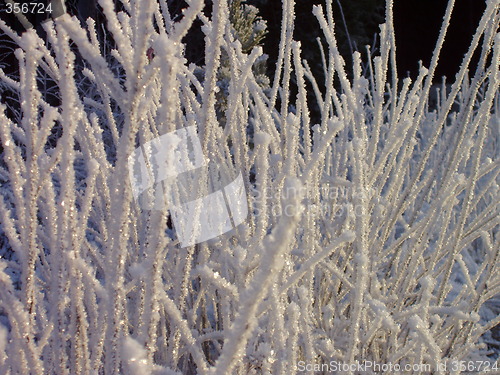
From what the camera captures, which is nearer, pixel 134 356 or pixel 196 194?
pixel 134 356

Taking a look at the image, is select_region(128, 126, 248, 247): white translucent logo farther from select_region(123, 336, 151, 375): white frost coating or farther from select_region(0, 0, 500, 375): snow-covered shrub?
select_region(123, 336, 151, 375): white frost coating

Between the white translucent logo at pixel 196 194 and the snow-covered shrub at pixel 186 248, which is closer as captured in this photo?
the snow-covered shrub at pixel 186 248

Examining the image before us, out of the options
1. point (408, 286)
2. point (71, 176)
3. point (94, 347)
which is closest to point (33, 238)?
point (71, 176)

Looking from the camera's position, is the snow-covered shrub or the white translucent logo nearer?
the snow-covered shrub

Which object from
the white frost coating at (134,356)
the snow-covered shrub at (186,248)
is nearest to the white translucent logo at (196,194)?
the snow-covered shrub at (186,248)

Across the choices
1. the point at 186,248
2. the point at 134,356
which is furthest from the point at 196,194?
the point at 134,356

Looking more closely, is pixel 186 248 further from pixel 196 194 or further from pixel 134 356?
pixel 134 356

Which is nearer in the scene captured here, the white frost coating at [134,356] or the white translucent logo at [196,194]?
the white frost coating at [134,356]

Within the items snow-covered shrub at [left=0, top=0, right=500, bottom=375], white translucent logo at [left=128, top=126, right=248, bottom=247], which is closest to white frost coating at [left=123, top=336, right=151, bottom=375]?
snow-covered shrub at [left=0, top=0, right=500, bottom=375]

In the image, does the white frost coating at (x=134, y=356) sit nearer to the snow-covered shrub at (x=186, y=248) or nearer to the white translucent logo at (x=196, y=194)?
the snow-covered shrub at (x=186, y=248)

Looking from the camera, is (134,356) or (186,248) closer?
(134,356)

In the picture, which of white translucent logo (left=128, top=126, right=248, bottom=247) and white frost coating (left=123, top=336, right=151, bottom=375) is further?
white translucent logo (left=128, top=126, right=248, bottom=247)

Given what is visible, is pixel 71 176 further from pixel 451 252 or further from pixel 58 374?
pixel 451 252

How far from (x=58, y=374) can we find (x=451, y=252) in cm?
87
